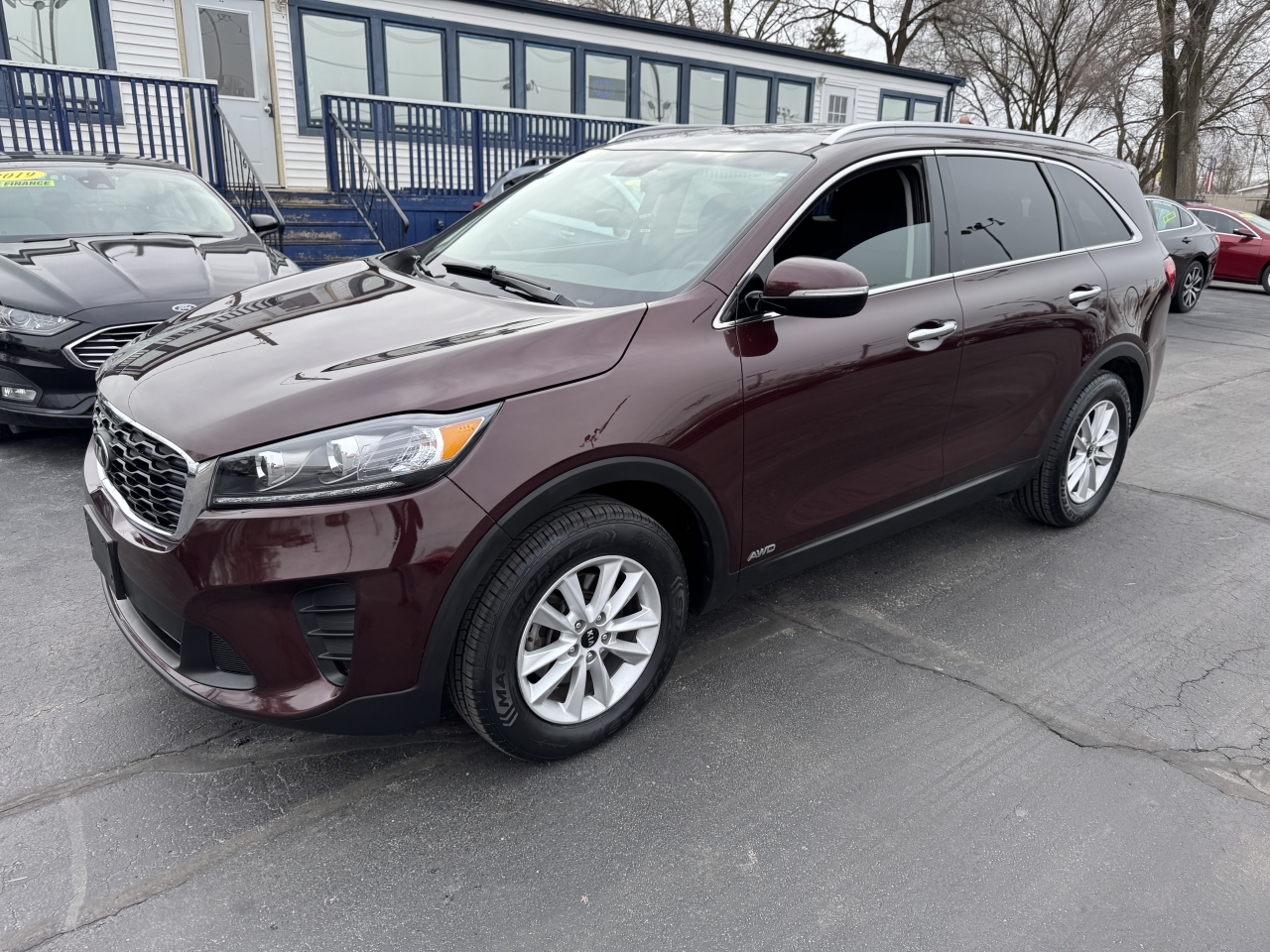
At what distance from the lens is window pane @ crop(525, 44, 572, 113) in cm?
1538

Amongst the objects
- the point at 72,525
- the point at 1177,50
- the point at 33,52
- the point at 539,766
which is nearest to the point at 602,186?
the point at 539,766

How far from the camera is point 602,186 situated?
362 centimetres

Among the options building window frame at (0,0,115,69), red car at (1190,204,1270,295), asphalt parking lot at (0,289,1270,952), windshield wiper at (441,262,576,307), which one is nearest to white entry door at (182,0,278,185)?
building window frame at (0,0,115,69)

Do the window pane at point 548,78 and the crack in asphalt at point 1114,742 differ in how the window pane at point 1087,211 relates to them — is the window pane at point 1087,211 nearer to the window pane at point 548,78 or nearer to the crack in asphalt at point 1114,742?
the crack in asphalt at point 1114,742

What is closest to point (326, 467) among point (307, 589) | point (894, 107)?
point (307, 589)

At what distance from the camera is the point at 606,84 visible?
53.8 ft

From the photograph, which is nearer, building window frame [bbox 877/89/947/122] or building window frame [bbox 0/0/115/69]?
building window frame [bbox 0/0/115/69]

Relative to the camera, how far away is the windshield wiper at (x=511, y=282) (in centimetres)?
291

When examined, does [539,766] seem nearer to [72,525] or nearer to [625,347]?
[625,347]

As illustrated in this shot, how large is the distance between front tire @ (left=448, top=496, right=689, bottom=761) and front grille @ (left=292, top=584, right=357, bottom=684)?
29 centimetres

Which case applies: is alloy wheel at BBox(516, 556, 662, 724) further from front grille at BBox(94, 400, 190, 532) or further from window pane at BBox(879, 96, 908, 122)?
window pane at BBox(879, 96, 908, 122)

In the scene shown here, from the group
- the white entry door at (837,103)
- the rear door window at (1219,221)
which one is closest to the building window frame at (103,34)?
the white entry door at (837,103)

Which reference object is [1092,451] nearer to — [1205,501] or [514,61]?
[1205,501]

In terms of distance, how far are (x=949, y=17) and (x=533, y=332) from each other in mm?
31447
